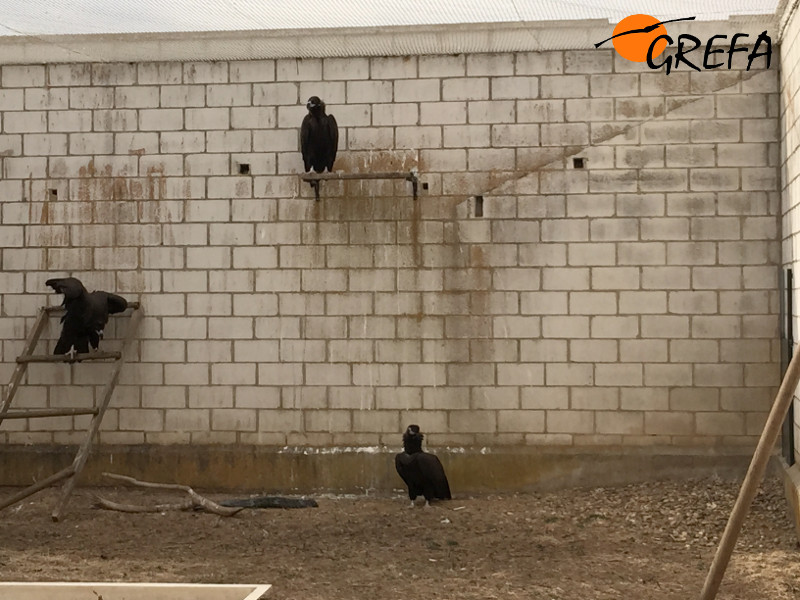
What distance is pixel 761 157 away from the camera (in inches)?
260

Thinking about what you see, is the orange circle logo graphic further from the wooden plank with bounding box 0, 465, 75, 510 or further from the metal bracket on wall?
the wooden plank with bounding box 0, 465, 75, 510

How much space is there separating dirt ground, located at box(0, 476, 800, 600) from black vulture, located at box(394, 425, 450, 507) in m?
0.16

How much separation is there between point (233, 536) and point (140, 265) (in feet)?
7.97

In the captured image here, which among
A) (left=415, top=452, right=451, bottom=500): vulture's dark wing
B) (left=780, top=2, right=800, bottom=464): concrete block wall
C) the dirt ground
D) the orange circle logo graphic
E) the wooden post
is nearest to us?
the wooden post

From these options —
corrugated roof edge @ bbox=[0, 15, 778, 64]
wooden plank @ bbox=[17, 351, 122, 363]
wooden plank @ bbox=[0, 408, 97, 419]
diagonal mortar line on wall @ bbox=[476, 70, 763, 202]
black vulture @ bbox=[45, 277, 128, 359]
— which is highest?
corrugated roof edge @ bbox=[0, 15, 778, 64]

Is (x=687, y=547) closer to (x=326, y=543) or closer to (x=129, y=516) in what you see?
(x=326, y=543)

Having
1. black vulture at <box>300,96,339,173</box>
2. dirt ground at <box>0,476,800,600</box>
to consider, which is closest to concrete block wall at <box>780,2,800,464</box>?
dirt ground at <box>0,476,800,600</box>

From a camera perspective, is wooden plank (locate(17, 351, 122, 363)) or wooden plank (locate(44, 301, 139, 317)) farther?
wooden plank (locate(44, 301, 139, 317))

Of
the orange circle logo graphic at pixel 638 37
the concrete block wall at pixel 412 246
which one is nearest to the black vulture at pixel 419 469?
the concrete block wall at pixel 412 246

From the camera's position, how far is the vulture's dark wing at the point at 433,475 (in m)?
6.26

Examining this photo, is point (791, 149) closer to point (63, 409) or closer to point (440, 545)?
point (440, 545)

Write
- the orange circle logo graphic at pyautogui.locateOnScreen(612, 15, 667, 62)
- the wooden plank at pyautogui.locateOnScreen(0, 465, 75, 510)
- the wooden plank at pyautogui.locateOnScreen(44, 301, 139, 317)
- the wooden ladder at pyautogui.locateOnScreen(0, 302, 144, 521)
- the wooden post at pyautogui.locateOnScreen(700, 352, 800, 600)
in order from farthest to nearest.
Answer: the wooden plank at pyautogui.locateOnScreen(44, 301, 139, 317) < the orange circle logo graphic at pyautogui.locateOnScreen(612, 15, 667, 62) < the wooden ladder at pyautogui.locateOnScreen(0, 302, 144, 521) < the wooden plank at pyautogui.locateOnScreen(0, 465, 75, 510) < the wooden post at pyautogui.locateOnScreen(700, 352, 800, 600)

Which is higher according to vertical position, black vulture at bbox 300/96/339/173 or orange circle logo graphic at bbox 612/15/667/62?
orange circle logo graphic at bbox 612/15/667/62

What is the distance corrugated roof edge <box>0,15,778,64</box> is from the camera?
21.6 ft
